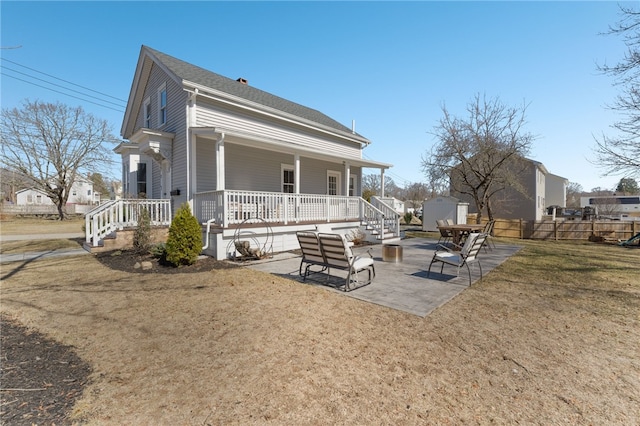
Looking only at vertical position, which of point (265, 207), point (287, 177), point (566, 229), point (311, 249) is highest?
point (287, 177)

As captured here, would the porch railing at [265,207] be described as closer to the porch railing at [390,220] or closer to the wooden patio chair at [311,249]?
the porch railing at [390,220]

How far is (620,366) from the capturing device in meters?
3.00

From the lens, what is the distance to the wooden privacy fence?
15.1 meters

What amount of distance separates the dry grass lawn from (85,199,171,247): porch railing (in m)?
3.99

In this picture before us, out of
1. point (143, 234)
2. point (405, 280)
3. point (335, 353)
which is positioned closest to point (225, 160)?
point (143, 234)

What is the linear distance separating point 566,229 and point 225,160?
18735 millimetres

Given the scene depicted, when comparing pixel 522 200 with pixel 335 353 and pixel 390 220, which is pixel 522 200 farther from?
pixel 335 353

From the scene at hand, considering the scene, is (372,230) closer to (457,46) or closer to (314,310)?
(457,46)

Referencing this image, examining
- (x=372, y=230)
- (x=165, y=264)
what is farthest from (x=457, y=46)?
(x=165, y=264)

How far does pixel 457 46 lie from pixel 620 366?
1030 cm

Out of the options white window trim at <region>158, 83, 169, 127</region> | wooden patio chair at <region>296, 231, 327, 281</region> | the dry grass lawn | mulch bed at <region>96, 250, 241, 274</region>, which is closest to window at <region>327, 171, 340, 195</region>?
white window trim at <region>158, 83, 169, 127</region>

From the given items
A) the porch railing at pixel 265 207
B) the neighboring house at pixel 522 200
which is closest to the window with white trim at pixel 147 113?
the porch railing at pixel 265 207

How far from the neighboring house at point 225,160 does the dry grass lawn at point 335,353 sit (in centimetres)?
419

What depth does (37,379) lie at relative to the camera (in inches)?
108
